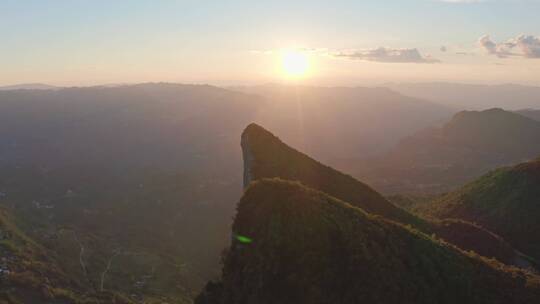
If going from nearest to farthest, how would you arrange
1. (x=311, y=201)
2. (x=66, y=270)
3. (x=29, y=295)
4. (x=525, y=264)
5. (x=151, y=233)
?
(x=311, y=201) → (x=525, y=264) → (x=29, y=295) → (x=66, y=270) → (x=151, y=233)

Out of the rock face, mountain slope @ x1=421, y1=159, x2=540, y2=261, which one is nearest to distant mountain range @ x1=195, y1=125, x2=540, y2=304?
the rock face

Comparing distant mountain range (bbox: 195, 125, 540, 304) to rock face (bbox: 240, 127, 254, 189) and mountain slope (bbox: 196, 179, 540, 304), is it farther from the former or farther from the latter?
rock face (bbox: 240, 127, 254, 189)

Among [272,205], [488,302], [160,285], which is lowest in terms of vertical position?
[160,285]

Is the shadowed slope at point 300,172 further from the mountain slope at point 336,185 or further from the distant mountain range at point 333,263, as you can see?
the distant mountain range at point 333,263

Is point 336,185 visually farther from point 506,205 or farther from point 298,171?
point 506,205

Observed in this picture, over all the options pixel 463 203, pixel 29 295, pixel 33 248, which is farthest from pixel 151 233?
pixel 463 203

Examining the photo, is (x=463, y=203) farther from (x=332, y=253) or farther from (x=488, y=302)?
(x=332, y=253)

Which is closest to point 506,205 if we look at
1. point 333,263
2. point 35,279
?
point 333,263

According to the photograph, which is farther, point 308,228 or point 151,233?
point 151,233
